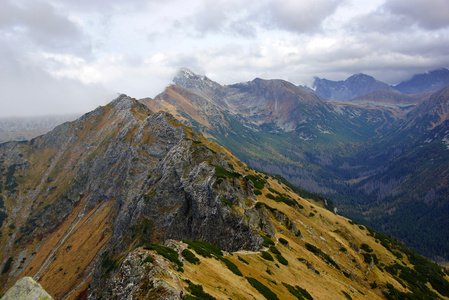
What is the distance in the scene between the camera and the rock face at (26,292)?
16.6 metres

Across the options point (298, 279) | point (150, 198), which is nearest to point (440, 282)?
point (298, 279)

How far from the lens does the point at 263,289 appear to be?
115ft

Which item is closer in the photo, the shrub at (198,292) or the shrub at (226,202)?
the shrub at (198,292)

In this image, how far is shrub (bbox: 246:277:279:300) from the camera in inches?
1337

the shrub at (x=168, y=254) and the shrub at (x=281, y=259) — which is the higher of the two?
the shrub at (x=168, y=254)

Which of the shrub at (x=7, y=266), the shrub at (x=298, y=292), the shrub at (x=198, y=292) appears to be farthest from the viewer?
the shrub at (x=7, y=266)

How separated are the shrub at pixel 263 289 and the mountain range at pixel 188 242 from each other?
0.70ft

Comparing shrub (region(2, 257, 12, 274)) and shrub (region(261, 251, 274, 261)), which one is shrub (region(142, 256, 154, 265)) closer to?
shrub (region(261, 251, 274, 261))

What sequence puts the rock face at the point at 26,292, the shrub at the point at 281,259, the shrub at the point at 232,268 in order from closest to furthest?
the rock face at the point at 26,292
the shrub at the point at 232,268
the shrub at the point at 281,259

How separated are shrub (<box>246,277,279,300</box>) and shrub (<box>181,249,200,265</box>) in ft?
30.6

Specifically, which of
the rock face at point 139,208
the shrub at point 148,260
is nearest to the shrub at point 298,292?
the rock face at point 139,208

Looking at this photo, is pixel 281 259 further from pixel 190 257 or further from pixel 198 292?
pixel 198 292

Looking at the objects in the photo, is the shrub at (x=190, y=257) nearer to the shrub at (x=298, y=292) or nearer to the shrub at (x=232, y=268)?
the shrub at (x=232, y=268)

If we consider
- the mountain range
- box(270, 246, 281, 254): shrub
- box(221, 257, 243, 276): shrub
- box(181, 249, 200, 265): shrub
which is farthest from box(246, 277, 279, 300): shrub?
box(270, 246, 281, 254): shrub
